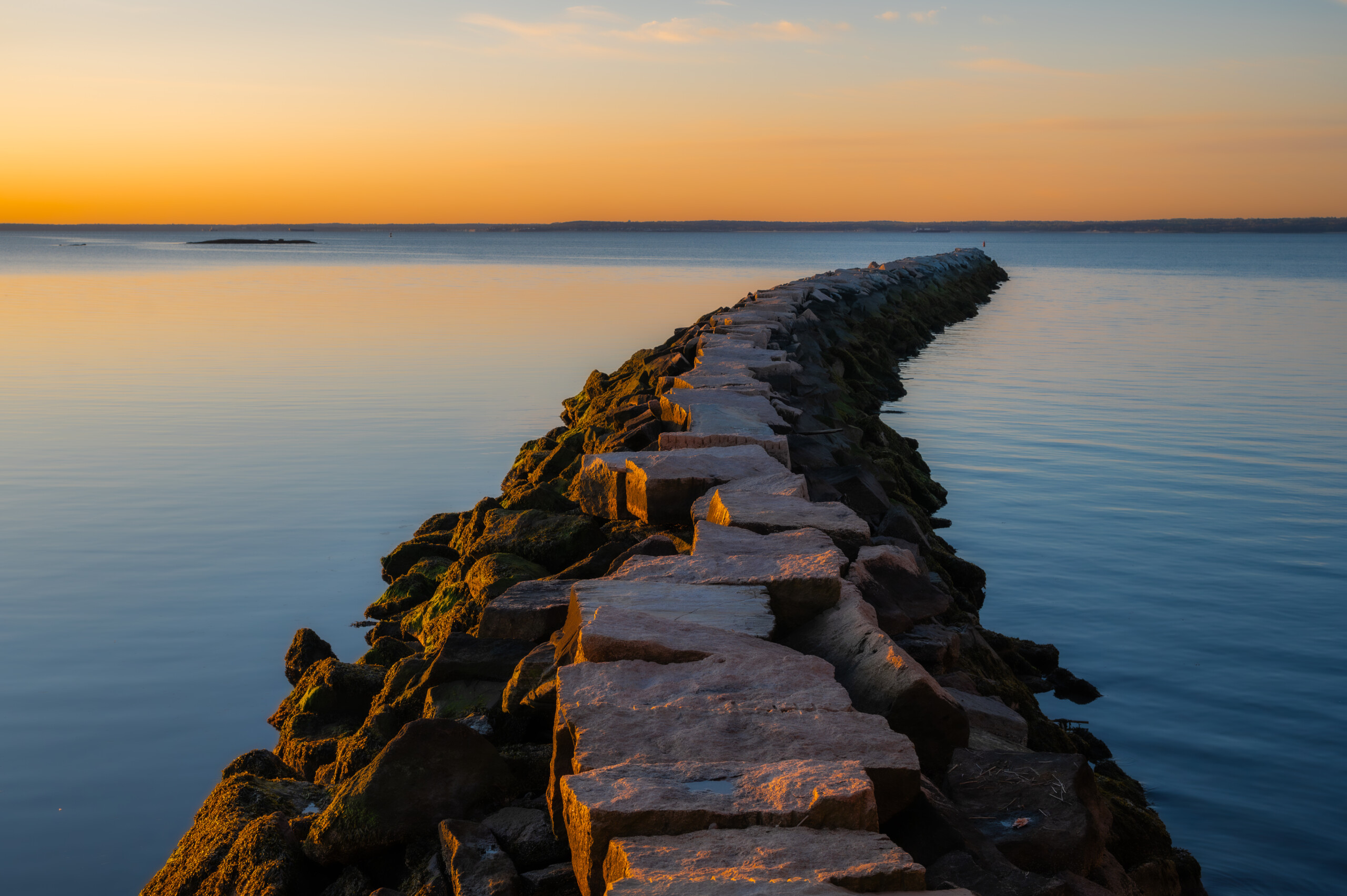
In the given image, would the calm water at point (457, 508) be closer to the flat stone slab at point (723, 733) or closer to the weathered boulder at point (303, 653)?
the weathered boulder at point (303, 653)

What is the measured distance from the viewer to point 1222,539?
714cm

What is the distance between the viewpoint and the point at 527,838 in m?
2.52

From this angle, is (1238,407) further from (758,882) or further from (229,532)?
(758,882)

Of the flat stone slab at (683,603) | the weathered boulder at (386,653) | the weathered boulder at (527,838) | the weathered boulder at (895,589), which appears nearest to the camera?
the weathered boulder at (527,838)

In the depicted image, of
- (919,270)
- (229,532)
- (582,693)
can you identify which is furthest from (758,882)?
(919,270)

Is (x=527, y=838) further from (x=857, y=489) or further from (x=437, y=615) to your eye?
(x=857, y=489)

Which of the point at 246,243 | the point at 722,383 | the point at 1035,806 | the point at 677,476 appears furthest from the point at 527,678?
the point at 246,243

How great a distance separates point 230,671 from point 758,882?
154 inches

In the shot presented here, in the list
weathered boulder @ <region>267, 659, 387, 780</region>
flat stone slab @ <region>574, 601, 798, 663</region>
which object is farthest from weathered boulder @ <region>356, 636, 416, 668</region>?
flat stone slab @ <region>574, 601, 798, 663</region>

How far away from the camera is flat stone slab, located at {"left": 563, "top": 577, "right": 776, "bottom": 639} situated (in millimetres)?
3072

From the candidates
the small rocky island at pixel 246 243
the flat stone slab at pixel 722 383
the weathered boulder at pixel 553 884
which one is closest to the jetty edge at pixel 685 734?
the weathered boulder at pixel 553 884

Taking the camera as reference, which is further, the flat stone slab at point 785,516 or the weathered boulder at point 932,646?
the flat stone slab at point 785,516

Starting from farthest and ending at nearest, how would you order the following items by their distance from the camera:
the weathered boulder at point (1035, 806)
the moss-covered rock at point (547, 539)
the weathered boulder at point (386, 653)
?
1. the moss-covered rock at point (547, 539)
2. the weathered boulder at point (386, 653)
3. the weathered boulder at point (1035, 806)

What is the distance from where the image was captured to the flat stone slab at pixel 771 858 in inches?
75.2
